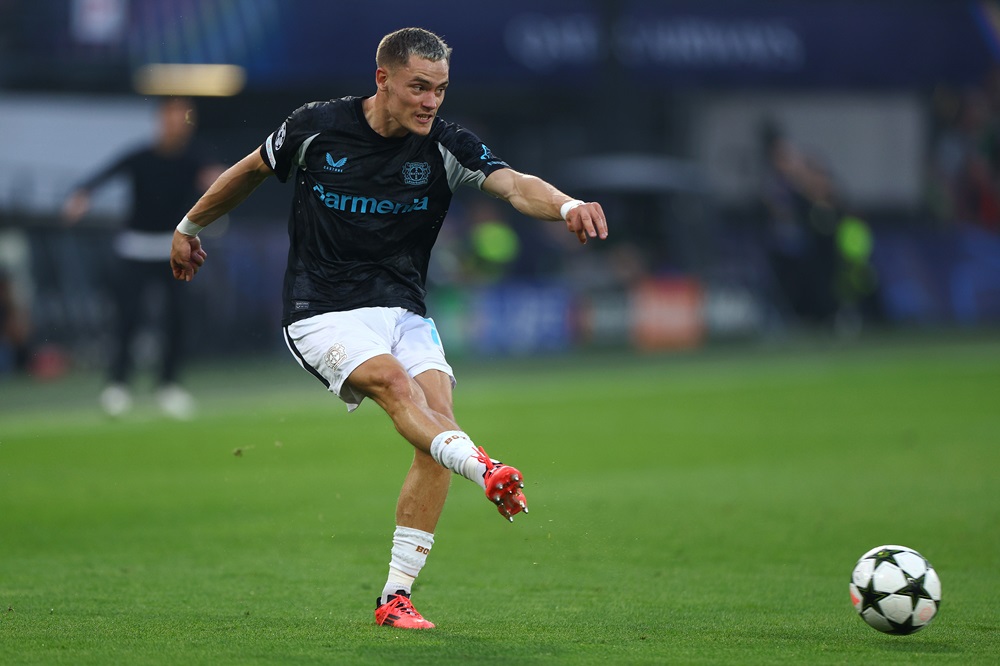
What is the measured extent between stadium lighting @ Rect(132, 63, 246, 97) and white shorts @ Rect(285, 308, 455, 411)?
1826 centimetres

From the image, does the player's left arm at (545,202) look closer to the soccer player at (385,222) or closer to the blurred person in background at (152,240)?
the soccer player at (385,222)

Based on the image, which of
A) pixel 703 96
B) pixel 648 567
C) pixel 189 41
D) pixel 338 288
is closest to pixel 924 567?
pixel 648 567

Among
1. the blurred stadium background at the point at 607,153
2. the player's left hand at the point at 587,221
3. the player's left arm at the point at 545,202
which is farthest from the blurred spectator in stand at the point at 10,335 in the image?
the player's left hand at the point at 587,221

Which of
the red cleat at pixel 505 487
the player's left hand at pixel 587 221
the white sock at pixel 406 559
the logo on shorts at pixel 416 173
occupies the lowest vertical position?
the white sock at pixel 406 559

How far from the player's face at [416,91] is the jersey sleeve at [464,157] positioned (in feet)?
0.57

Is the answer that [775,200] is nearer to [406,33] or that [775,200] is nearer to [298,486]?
[298,486]

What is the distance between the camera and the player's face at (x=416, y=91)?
18.2 ft

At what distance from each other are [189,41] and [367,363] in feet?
63.4

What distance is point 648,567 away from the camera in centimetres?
689

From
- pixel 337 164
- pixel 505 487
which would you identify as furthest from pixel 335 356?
pixel 505 487

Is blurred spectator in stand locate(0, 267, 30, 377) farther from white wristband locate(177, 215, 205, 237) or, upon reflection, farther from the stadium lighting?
white wristband locate(177, 215, 205, 237)

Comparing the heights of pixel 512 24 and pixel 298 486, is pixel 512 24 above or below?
above

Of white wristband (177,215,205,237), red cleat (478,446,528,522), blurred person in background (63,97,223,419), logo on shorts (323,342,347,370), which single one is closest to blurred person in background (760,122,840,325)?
blurred person in background (63,97,223,419)

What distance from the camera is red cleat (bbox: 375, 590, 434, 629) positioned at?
5.38 m
